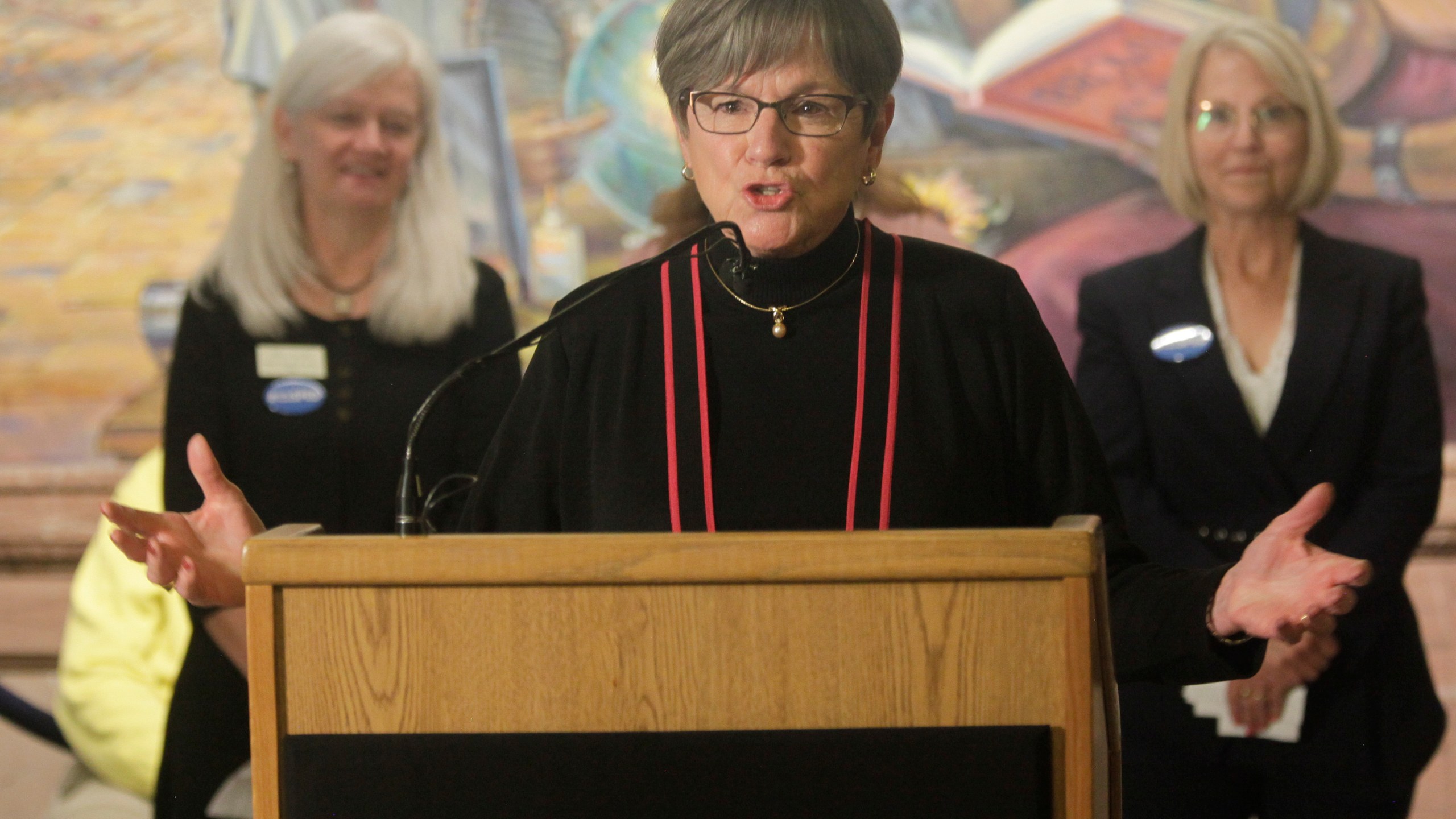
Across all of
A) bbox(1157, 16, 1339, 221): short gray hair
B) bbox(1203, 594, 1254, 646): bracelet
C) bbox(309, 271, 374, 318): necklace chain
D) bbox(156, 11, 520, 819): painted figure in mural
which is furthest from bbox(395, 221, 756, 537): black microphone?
bbox(1157, 16, 1339, 221): short gray hair

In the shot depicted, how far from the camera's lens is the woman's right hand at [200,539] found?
3.86ft

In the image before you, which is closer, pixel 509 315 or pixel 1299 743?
pixel 1299 743

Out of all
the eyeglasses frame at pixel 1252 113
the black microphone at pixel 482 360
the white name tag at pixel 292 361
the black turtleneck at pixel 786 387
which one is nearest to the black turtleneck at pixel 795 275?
the black turtleneck at pixel 786 387

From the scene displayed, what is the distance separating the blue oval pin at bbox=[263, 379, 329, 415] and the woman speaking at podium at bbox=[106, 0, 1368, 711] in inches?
53.1

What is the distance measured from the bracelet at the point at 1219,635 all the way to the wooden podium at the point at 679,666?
0.11 metres

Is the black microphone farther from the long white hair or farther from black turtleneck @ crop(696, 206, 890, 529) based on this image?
the long white hair

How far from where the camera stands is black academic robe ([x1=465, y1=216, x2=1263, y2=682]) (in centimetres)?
137

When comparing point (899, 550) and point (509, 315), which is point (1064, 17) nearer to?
point (509, 315)

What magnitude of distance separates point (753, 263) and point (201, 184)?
2535mm

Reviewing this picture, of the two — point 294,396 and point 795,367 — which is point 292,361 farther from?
point 795,367

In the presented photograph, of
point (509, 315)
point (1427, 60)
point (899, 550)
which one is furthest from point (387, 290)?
point (1427, 60)

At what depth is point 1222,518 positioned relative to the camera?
260 cm

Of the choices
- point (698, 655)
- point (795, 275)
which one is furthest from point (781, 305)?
point (698, 655)

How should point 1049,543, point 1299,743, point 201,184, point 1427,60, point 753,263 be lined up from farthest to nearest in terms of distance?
1. point 201,184
2. point 1427,60
3. point 1299,743
4. point 753,263
5. point 1049,543
